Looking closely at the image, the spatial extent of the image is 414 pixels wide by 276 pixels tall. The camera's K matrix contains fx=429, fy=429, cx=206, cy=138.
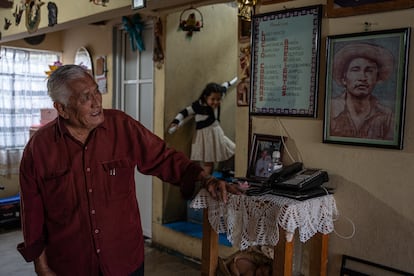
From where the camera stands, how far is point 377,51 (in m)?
2.05

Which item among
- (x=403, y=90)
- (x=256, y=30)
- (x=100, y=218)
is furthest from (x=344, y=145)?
(x=100, y=218)

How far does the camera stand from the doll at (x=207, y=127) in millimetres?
3744

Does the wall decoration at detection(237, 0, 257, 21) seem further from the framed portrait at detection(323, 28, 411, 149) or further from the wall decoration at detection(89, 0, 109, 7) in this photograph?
the wall decoration at detection(89, 0, 109, 7)

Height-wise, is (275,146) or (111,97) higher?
(111,97)

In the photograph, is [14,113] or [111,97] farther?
[14,113]

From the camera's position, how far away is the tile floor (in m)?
3.37

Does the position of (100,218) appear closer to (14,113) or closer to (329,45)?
(329,45)

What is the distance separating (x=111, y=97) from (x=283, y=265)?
289 cm

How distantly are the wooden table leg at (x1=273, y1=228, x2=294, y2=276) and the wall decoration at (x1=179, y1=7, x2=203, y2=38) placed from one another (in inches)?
81.9

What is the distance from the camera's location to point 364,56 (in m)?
2.10

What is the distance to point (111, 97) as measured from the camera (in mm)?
4320

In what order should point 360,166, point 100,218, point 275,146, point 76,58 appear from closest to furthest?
1. point 100,218
2. point 360,166
3. point 275,146
4. point 76,58

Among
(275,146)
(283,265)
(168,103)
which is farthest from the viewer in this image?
(168,103)

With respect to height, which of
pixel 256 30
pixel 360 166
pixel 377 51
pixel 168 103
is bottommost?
pixel 360 166
